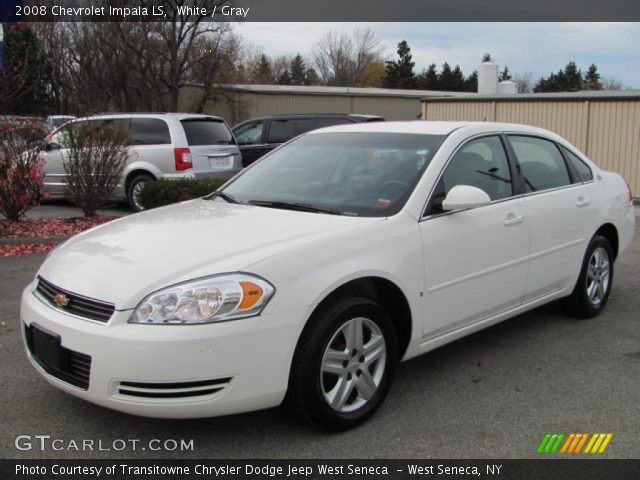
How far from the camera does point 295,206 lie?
12.8 feet

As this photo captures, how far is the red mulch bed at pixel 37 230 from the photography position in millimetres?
7758

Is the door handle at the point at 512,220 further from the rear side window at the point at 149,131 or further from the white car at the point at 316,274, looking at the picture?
the rear side window at the point at 149,131

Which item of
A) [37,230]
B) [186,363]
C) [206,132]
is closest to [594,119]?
[206,132]

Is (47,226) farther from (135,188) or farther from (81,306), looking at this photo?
(81,306)

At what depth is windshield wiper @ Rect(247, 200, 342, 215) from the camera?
12.4 feet

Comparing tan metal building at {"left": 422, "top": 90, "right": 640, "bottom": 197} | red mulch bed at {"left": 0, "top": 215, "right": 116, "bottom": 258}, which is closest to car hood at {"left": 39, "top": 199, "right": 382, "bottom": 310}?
red mulch bed at {"left": 0, "top": 215, "right": 116, "bottom": 258}

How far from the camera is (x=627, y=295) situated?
599 cm

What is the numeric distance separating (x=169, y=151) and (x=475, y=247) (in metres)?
7.73

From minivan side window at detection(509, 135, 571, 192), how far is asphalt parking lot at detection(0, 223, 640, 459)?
120cm

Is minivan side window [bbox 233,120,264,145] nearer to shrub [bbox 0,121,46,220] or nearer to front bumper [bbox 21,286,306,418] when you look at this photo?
shrub [bbox 0,121,46,220]

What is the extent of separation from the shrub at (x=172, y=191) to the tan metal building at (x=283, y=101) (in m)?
20.8

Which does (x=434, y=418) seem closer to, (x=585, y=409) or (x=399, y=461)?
(x=399, y=461)

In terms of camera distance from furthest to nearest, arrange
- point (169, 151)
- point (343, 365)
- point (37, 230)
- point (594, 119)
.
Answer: point (594, 119) < point (169, 151) < point (37, 230) < point (343, 365)

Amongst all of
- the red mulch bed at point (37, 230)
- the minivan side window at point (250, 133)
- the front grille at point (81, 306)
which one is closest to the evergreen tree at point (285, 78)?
the minivan side window at point (250, 133)
